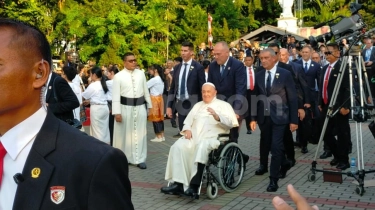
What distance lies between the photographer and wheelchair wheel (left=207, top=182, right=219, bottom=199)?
7.52 metres

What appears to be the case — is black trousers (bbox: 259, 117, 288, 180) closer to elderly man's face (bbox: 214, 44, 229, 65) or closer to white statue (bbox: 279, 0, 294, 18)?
elderly man's face (bbox: 214, 44, 229, 65)

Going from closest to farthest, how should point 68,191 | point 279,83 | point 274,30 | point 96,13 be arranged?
point 68,191, point 279,83, point 96,13, point 274,30

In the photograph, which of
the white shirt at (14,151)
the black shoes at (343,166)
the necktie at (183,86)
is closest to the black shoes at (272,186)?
the black shoes at (343,166)

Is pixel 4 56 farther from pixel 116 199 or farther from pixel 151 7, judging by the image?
pixel 151 7

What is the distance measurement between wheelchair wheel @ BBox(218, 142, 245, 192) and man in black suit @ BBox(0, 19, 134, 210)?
582cm

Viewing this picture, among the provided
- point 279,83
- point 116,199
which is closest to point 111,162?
point 116,199

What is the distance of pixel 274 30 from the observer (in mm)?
29812

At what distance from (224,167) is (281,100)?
1377 millimetres

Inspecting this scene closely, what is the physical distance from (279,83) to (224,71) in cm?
117

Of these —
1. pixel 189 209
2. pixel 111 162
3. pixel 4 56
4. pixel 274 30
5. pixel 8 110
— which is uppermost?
pixel 274 30

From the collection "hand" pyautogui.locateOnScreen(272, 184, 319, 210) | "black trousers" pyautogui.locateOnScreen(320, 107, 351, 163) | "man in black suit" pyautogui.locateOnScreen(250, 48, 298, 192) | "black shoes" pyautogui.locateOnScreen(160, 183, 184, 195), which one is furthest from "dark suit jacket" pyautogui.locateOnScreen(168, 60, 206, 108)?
"hand" pyautogui.locateOnScreen(272, 184, 319, 210)

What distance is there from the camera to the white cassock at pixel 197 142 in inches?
296

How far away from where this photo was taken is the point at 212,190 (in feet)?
25.0

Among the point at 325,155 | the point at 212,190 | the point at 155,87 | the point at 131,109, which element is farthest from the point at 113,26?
the point at 212,190
